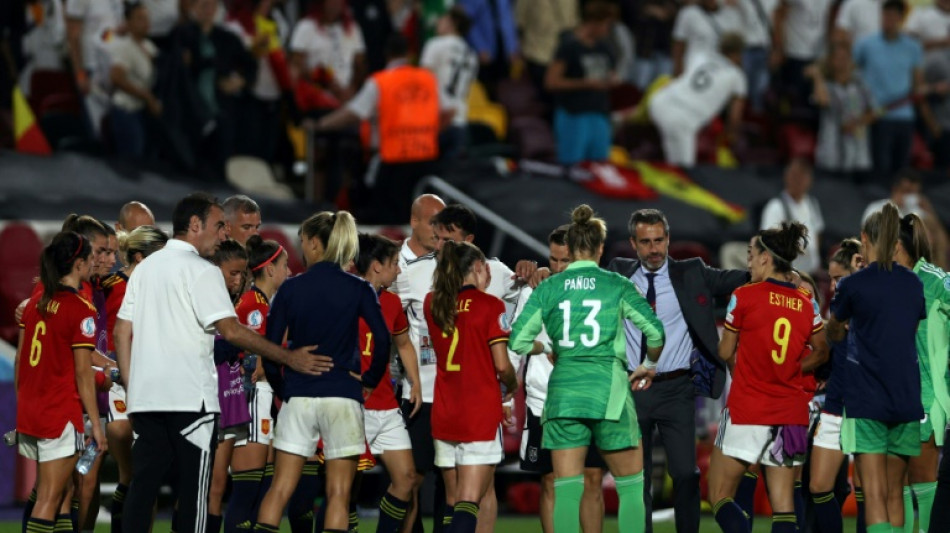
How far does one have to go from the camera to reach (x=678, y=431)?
10945 millimetres

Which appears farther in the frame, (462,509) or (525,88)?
(525,88)

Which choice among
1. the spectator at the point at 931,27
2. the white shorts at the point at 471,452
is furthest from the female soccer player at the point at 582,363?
the spectator at the point at 931,27

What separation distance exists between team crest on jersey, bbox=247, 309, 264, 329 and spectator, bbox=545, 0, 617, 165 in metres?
7.88

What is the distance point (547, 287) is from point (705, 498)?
17.8ft

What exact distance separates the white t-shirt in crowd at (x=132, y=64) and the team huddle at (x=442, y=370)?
20.5ft

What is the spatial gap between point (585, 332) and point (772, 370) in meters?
1.14

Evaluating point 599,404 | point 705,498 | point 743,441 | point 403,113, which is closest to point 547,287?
point 599,404

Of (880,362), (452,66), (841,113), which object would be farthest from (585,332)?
(841,113)

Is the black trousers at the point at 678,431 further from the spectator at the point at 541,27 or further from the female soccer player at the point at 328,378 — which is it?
the spectator at the point at 541,27

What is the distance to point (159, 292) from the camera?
9.58 metres

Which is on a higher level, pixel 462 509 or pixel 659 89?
pixel 659 89

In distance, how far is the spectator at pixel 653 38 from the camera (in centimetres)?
2120

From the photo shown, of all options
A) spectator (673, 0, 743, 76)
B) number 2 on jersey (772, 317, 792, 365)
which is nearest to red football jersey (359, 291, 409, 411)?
number 2 on jersey (772, 317, 792, 365)

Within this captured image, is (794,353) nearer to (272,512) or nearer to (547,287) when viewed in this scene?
(547,287)
